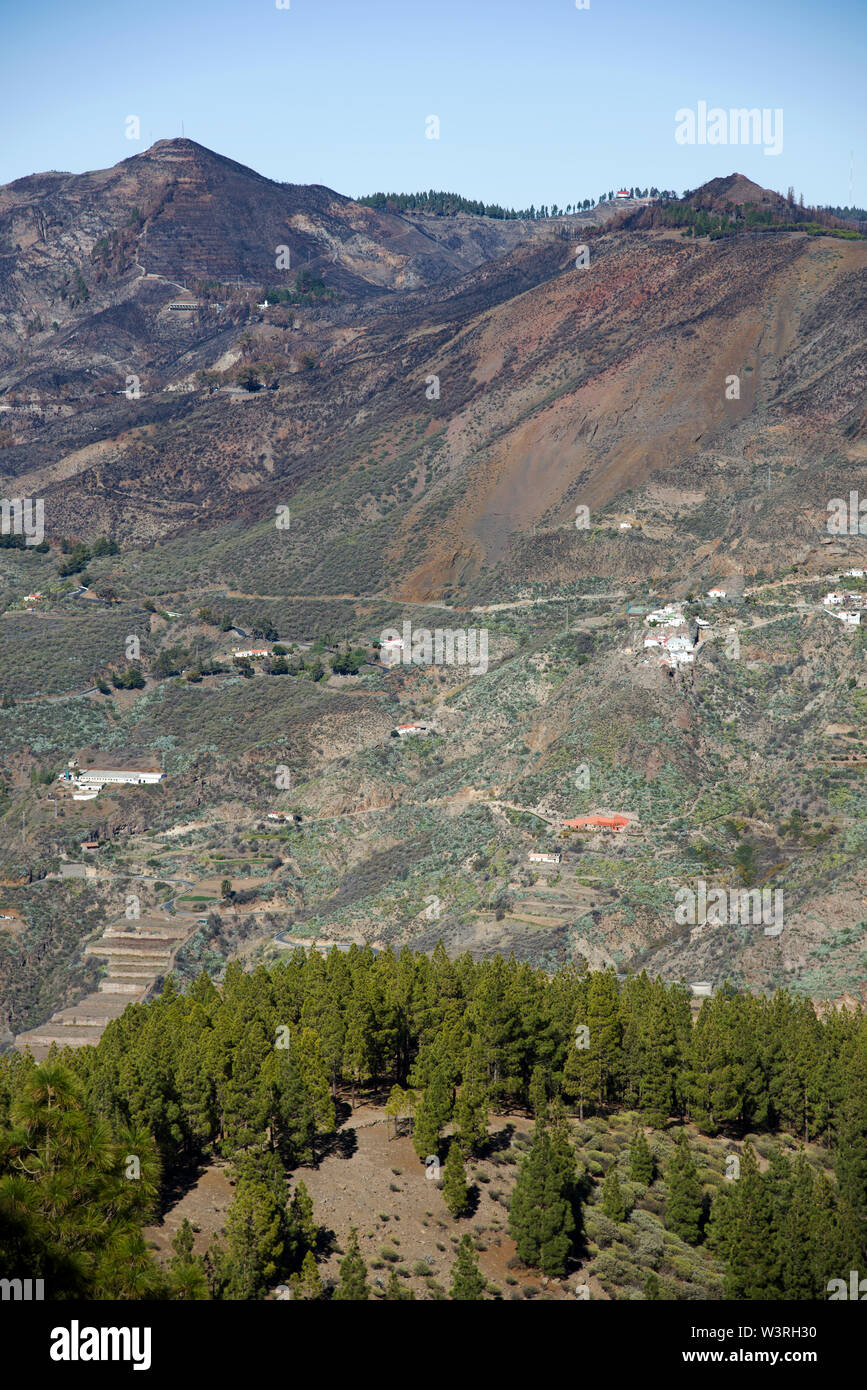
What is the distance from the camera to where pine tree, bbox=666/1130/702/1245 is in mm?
41500

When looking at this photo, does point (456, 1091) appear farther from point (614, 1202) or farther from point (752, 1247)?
point (752, 1247)

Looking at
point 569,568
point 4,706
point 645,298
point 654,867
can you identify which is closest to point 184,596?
point 4,706

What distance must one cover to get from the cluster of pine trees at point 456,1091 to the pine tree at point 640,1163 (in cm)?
7

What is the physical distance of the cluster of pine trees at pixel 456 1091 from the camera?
34938mm

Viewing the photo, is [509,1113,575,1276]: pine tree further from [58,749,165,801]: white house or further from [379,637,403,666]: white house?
[379,637,403,666]: white house

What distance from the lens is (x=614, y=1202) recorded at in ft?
138

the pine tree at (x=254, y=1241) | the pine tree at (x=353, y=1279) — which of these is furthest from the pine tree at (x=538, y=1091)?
the pine tree at (x=353, y=1279)

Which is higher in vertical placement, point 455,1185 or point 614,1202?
point 455,1185

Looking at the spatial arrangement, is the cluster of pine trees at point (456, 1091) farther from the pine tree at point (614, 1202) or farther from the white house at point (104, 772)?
the white house at point (104, 772)

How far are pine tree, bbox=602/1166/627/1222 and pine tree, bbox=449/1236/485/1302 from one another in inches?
250

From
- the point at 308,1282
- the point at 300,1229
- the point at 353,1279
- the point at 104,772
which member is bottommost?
the point at 308,1282

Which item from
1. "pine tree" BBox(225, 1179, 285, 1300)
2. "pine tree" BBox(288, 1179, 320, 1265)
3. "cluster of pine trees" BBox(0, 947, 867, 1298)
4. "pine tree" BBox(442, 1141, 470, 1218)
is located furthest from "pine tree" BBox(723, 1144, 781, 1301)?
"pine tree" BBox(225, 1179, 285, 1300)

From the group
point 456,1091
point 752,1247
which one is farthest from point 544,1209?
point 456,1091

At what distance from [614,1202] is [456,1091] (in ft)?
28.7
